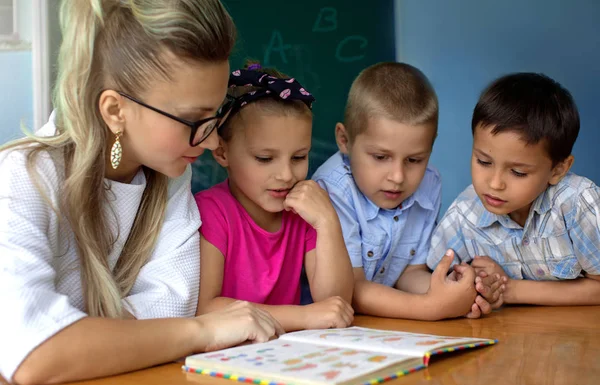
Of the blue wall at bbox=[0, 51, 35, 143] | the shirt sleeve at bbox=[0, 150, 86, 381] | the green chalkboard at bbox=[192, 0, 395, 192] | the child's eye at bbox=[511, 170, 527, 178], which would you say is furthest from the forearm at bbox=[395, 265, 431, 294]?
the blue wall at bbox=[0, 51, 35, 143]

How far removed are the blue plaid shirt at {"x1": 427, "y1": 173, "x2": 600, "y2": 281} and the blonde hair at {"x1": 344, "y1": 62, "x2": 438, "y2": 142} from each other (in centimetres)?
28

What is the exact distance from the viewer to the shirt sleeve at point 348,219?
1.80 metres

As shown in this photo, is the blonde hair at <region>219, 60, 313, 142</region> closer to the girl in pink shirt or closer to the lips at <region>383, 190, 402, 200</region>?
the girl in pink shirt

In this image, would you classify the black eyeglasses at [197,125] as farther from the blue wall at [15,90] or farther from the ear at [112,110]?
the blue wall at [15,90]

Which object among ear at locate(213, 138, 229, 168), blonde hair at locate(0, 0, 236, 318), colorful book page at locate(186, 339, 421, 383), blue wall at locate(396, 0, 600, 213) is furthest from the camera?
blue wall at locate(396, 0, 600, 213)

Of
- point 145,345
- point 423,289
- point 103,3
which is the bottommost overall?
point 423,289

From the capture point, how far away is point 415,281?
181 centimetres

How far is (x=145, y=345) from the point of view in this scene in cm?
103

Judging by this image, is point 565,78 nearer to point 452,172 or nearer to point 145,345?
point 452,172

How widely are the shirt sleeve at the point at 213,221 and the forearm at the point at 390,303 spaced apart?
0.34 metres

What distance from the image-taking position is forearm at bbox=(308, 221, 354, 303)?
5.03 ft

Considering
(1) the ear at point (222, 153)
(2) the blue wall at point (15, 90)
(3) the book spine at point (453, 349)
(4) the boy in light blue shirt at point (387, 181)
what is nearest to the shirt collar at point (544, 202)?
(4) the boy in light blue shirt at point (387, 181)

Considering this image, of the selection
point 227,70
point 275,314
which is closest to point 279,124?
point 227,70

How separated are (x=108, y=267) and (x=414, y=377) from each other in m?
0.58
